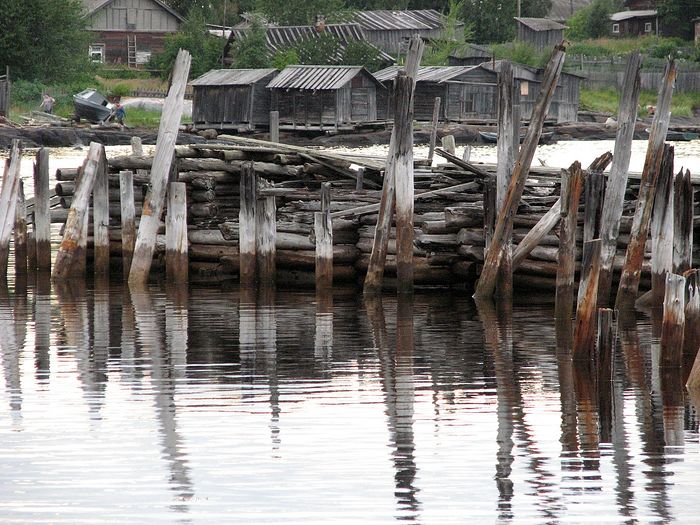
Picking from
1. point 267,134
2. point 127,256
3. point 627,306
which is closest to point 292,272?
point 127,256

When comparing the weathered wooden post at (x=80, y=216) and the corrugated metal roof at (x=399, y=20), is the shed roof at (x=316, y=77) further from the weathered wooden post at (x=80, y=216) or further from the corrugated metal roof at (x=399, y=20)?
the weathered wooden post at (x=80, y=216)

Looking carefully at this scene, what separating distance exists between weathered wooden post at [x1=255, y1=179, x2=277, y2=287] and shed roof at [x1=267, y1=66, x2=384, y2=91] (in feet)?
124

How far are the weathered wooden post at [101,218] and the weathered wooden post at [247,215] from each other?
1962mm

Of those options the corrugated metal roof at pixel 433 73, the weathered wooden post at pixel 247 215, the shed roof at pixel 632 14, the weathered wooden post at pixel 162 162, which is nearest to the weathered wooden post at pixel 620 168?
the weathered wooden post at pixel 247 215

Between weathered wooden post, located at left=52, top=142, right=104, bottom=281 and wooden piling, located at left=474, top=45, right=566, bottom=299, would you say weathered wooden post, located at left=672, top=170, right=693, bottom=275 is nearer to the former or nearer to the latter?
wooden piling, located at left=474, top=45, right=566, bottom=299

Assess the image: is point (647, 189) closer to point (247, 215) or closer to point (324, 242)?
point (324, 242)

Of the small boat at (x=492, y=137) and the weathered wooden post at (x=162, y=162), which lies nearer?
the weathered wooden post at (x=162, y=162)

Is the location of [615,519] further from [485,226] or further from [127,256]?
[127,256]

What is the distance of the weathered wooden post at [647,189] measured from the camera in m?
13.4

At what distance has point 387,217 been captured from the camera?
49.9 ft

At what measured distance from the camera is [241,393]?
10.1m

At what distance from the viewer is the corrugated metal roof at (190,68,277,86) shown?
5559 cm

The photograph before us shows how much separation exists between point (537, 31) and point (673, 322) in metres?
70.9

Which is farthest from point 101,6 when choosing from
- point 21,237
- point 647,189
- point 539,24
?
point 647,189
